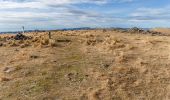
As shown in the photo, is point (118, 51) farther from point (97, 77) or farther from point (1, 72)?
point (1, 72)

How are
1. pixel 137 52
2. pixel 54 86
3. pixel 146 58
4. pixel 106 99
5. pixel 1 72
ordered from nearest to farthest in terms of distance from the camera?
pixel 106 99
pixel 54 86
pixel 1 72
pixel 146 58
pixel 137 52

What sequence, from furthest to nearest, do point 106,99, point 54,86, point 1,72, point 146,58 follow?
point 146,58 < point 1,72 < point 54,86 < point 106,99

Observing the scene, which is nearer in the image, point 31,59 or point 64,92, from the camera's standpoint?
point 64,92

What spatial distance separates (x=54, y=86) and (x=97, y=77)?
11.0ft

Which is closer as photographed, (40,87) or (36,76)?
(40,87)

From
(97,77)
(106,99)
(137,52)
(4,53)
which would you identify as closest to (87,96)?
(106,99)

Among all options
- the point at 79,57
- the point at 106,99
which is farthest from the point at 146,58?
the point at 106,99

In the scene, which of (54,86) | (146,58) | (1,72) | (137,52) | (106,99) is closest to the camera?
(106,99)

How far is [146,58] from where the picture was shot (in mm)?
34344

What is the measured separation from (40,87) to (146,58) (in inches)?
405

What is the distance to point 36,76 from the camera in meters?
30.5

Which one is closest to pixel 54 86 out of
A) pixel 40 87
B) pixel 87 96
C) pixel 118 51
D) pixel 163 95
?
pixel 40 87

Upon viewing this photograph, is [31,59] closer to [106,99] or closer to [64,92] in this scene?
[64,92]

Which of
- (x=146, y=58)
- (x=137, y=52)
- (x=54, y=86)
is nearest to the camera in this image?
(x=54, y=86)
